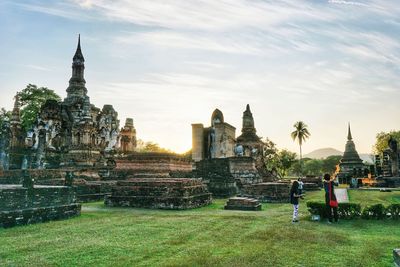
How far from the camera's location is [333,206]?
1086 centimetres

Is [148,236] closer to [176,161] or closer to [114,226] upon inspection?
[114,226]

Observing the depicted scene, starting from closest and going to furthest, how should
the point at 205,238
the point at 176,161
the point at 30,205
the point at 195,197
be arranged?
the point at 205,238 → the point at 30,205 → the point at 195,197 → the point at 176,161

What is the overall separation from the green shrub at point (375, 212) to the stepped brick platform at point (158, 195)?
709 centimetres

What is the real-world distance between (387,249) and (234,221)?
4632 mm

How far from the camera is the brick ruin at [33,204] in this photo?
953 centimetres

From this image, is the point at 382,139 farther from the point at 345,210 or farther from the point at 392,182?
the point at 345,210

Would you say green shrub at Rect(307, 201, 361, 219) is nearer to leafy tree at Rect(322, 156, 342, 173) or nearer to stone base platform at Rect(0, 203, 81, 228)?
stone base platform at Rect(0, 203, 81, 228)

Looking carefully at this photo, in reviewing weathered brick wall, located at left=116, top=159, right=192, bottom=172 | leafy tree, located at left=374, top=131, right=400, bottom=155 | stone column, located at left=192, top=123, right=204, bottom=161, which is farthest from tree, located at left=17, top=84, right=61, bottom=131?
leafy tree, located at left=374, top=131, right=400, bottom=155

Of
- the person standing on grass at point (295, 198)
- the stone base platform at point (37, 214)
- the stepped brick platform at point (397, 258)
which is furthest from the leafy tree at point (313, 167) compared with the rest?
the stepped brick platform at point (397, 258)

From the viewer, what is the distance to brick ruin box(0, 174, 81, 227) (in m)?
9.53

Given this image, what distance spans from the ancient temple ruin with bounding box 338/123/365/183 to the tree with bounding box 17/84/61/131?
47.8m

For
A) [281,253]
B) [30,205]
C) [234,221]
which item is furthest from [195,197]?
[281,253]

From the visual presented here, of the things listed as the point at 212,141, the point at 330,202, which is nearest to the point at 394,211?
the point at 330,202

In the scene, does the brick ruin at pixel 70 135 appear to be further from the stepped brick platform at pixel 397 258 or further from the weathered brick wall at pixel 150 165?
the stepped brick platform at pixel 397 258
